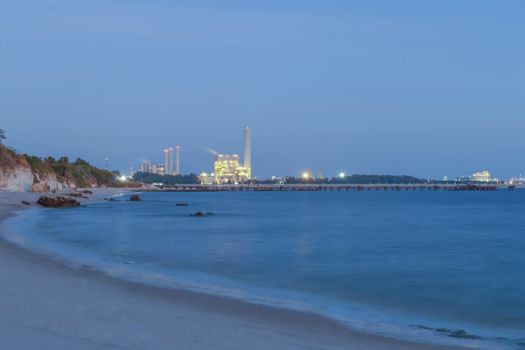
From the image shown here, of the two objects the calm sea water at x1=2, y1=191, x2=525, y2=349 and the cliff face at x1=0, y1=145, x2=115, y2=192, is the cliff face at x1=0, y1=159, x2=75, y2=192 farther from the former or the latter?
the calm sea water at x1=2, y1=191, x2=525, y2=349

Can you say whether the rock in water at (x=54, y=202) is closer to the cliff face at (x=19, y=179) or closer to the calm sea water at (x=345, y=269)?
the calm sea water at (x=345, y=269)

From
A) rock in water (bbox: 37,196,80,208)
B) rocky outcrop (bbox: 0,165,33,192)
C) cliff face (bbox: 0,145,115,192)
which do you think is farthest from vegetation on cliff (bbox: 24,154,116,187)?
rock in water (bbox: 37,196,80,208)

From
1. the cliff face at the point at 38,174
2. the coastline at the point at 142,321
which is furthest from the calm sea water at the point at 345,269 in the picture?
the cliff face at the point at 38,174

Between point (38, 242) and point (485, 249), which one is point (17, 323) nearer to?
point (38, 242)

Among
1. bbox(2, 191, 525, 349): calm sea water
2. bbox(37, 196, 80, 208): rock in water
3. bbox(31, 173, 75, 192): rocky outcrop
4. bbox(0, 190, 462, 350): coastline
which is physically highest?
bbox(31, 173, 75, 192): rocky outcrop

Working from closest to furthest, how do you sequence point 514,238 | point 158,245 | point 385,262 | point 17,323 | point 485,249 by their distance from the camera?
point 17,323, point 385,262, point 158,245, point 485,249, point 514,238

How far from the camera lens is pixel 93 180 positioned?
5576 inches

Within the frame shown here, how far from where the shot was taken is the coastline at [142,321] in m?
6.53

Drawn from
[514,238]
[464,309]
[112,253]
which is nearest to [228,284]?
[464,309]

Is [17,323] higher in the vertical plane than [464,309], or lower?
higher

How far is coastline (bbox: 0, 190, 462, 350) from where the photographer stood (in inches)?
257

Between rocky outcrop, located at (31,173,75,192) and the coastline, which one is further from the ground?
rocky outcrop, located at (31,173,75,192)

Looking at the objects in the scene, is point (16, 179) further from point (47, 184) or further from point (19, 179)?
point (47, 184)

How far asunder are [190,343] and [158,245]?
18.3 m
